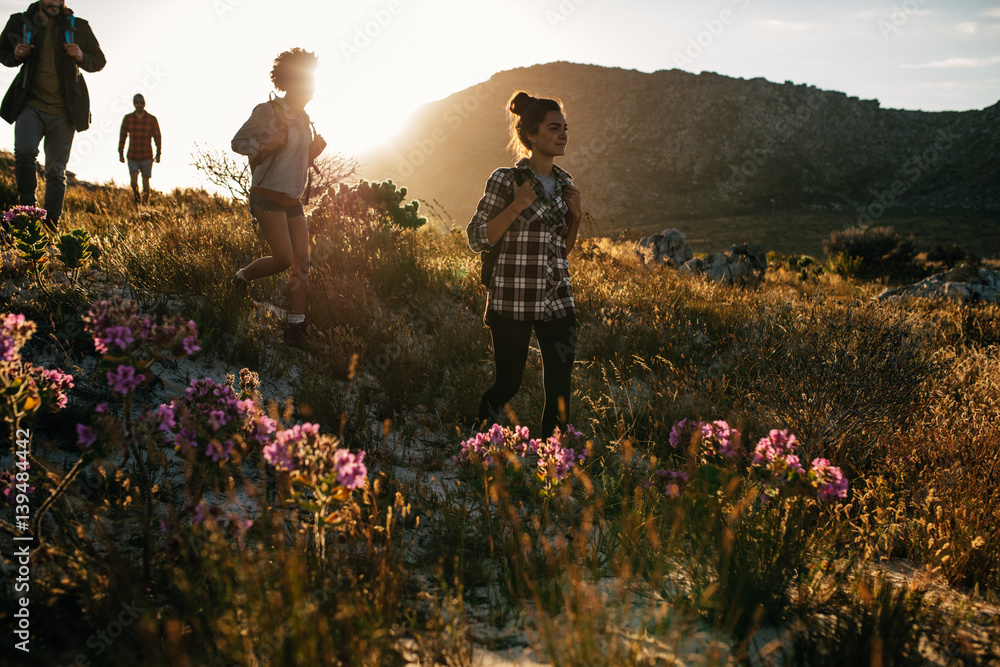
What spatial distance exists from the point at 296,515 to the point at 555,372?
1.63 meters

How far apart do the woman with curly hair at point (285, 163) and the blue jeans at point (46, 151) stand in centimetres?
259

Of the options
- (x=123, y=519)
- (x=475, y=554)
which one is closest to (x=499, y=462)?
(x=475, y=554)

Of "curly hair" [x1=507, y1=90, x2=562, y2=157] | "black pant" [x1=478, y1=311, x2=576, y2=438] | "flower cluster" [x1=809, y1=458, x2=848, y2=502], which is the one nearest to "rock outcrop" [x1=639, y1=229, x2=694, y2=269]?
"curly hair" [x1=507, y1=90, x2=562, y2=157]

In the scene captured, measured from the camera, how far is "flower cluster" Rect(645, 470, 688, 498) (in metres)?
2.29

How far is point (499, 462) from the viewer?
233 centimetres

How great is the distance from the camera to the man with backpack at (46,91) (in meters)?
4.69

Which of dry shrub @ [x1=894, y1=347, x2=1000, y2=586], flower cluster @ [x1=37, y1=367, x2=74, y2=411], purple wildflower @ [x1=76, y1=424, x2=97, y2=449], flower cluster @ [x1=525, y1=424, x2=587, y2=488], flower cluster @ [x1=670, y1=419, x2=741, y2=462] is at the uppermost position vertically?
flower cluster @ [x1=37, y1=367, x2=74, y2=411]

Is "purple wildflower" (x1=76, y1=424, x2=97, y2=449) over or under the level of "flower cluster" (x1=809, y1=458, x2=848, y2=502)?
over

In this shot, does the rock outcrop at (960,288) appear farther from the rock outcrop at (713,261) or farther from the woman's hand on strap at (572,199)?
the woman's hand on strap at (572,199)

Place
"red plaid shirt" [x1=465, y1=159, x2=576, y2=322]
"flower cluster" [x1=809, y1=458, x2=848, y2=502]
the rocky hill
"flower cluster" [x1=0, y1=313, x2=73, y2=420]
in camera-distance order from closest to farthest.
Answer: "flower cluster" [x1=0, y1=313, x2=73, y2=420] → "flower cluster" [x1=809, y1=458, x2=848, y2=502] → "red plaid shirt" [x1=465, y1=159, x2=576, y2=322] → the rocky hill

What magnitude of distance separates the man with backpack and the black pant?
15.8 ft

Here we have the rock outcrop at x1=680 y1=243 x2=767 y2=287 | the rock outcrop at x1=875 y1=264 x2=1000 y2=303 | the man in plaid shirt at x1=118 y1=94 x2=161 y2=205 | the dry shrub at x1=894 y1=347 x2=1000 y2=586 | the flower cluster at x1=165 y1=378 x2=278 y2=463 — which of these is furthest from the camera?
the rock outcrop at x1=680 y1=243 x2=767 y2=287

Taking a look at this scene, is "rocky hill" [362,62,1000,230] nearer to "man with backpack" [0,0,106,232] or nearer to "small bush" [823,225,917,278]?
"small bush" [823,225,917,278]

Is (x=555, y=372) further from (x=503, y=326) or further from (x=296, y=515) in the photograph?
(x=296, y=515)
